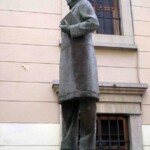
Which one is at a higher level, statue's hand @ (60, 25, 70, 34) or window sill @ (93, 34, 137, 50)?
window sill @ (93, 34, 137, 50)

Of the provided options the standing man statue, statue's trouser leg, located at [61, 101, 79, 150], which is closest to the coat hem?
the standing man statue

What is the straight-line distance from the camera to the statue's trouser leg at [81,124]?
3.79 m

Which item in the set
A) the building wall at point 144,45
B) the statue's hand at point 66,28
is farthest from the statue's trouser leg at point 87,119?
the building wall at point 144,45

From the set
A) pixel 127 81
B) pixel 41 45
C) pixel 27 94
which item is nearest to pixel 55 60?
pixel 41 45

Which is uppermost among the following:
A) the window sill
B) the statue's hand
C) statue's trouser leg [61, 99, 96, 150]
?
the window sill

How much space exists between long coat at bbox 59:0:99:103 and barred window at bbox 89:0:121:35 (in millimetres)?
4426

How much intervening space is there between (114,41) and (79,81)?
441cm

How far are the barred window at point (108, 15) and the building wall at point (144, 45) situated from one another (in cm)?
39

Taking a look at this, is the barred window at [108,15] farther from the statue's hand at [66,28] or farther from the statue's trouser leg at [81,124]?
the statue's trouser leg at [81,124]

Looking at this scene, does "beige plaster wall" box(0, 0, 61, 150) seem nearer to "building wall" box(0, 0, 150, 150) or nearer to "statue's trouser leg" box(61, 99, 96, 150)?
"building wall" box(0, 0, 150, 150)

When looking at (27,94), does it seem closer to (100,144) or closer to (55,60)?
(55,60)

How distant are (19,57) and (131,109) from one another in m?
2.38

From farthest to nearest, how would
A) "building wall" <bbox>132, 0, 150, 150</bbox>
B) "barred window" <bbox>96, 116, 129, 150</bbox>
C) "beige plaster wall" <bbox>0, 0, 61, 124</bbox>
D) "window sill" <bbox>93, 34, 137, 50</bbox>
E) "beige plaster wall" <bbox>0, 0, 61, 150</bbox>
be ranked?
"window sill" <bbox>93, 34, 137, 50</bbox> → "building wall" <bbox>132, 0, 150, 150</bbox> → "barred window" <bbox>96, 116, 129, 150</bbox> → "beige plaster wall" <bbox>0, 0, 61, 124</bbox> → "beige plaster wall" <bbox>0, 0, 61, 150</bbox>

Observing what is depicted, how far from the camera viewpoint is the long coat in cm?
381
